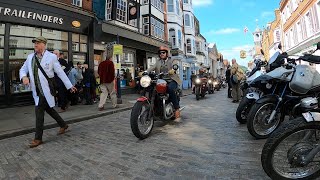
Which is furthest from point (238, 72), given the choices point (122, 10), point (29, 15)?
point (122, 10)

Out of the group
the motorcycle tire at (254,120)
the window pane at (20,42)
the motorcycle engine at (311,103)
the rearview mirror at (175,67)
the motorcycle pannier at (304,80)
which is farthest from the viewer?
the window pane at (20,42)

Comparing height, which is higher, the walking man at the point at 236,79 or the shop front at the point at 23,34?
the shop front at the point at 23,34

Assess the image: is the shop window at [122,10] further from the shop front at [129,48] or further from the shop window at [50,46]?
the shop window at [50,46]

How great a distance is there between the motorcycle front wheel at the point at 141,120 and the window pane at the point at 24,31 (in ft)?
28.3

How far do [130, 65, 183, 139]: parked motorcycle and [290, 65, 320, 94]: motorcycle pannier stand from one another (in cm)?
233

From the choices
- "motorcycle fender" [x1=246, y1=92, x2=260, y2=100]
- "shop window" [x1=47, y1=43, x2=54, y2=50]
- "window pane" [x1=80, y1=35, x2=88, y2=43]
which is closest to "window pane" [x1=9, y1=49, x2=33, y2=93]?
"shop window" [x1=47, y1=43, x2=54, y2=50]

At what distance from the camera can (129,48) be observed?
17844mm

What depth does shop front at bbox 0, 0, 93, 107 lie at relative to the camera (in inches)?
391

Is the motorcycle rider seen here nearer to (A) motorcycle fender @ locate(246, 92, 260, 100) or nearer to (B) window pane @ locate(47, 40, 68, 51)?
(A) motorcycle fender @ locate(246, 92, 260, 100)

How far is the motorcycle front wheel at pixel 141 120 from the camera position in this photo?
4258 mm

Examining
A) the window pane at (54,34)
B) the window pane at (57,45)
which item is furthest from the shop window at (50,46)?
the window pane at (54,34)

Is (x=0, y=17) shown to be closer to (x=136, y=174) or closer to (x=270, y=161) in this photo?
(x=136, y=174)

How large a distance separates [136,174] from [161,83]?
Answer: 2312 millimetres

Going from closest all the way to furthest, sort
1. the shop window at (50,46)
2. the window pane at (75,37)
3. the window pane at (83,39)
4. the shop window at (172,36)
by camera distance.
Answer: the shop window at (50,46)
the window pane at (75,37)
the window pane at (83,39)
the shop window at (172,36)
